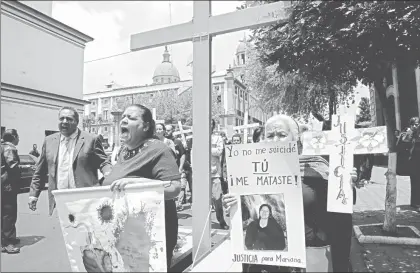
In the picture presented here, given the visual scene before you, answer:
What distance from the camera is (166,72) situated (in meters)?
2.73

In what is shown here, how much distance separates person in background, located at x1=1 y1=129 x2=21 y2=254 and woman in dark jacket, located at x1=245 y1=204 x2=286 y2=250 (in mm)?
2916

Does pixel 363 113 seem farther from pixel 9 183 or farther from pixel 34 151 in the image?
pixel 9 183

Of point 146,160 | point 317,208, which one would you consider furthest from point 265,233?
point 146,160

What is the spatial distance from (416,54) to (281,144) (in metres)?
1.64

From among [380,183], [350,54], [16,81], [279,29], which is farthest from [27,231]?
[380,183]

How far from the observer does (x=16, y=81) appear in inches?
130

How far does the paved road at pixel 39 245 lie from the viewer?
2818 millimetres

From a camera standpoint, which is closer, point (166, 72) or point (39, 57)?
point (166, 72)

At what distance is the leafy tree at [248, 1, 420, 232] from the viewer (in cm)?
195

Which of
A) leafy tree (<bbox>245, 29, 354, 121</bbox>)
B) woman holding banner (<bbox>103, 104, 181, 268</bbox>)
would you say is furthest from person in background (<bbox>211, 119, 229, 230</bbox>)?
woman holding banner (<bbox>103, 104, 181, 268</bbox>)

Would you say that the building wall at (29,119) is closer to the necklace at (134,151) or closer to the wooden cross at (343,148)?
the necklace at (134,151)

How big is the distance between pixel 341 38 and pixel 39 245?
11.0 feet

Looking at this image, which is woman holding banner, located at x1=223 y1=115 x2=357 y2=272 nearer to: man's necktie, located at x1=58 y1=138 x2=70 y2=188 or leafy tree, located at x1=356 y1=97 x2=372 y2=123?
leafy tree, located at x1=356 y1=97 x2=372 y2=123

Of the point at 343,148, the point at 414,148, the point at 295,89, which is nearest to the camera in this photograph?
the point at 343,148
